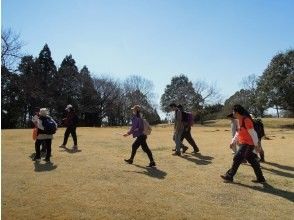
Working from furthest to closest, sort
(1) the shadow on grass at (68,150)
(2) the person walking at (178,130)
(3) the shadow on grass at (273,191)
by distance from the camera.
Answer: (1) the shadow on grass at (68,150), (2) the person walking at (178,130), (3) the shadow on grass at (273,191)

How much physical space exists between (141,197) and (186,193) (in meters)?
1.14

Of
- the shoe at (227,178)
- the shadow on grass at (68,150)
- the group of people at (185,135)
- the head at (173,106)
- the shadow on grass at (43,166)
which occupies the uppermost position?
the head at (173,106)

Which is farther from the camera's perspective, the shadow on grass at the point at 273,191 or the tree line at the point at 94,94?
the tree line at the point at 94,94

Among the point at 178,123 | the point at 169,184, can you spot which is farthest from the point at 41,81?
the point at 169,184

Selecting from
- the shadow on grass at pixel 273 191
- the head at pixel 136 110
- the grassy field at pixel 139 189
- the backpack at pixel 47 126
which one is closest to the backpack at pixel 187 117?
the grassy field at pixel 139 189

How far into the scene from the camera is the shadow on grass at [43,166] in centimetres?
1251

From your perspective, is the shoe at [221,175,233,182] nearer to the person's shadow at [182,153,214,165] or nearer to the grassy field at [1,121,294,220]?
the grassy field at [1,121,294,220]

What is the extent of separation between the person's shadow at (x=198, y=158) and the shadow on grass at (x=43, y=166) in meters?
4.53

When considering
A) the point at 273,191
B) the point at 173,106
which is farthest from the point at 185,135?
the point at 273,191

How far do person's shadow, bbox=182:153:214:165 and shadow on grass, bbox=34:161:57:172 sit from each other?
4.53 m

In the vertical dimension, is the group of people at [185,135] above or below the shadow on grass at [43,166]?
above

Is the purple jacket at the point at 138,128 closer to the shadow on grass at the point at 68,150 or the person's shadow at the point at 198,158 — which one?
the person's shadow at the point at 198,158

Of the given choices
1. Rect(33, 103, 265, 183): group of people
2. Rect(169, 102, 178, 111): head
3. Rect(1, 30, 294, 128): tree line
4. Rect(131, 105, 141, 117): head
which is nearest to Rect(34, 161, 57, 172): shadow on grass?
Rect(33, 103, 265, 183): group of people

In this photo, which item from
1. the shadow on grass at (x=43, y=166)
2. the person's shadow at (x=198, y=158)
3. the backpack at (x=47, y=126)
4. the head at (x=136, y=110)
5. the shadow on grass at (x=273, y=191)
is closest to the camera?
the shadow on grass at (x=273, y=191)
